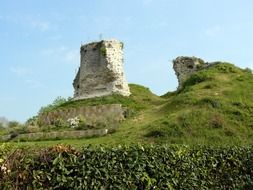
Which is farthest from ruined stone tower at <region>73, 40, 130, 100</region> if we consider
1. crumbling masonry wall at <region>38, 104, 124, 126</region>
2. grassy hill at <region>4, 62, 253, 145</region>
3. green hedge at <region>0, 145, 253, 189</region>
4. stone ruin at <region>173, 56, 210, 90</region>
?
green hedge at <region>0, 145, 253, 189</region>

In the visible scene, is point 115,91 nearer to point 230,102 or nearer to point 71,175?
point 230,102

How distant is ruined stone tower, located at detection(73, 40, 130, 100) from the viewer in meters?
41.9

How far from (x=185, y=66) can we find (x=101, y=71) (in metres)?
7.39

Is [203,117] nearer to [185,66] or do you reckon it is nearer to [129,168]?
[185,66]

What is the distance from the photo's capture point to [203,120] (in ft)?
93.4

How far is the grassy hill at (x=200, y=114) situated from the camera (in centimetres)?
2658

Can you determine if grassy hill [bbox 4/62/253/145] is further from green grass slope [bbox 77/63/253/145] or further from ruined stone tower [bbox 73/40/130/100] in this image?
ruined stone tower [bbox 73/40/130/100]

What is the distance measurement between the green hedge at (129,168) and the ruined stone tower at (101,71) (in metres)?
27.5

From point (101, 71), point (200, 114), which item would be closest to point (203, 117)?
point (200, 114)

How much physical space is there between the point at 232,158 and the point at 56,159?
542cm

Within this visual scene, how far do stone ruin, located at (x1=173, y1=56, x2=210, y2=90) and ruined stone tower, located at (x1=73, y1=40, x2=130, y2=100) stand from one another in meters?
4.73

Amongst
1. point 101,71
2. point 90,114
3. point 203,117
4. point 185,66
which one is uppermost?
point 185,66

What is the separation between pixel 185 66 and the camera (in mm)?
43719

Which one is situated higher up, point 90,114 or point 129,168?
point 90,114
